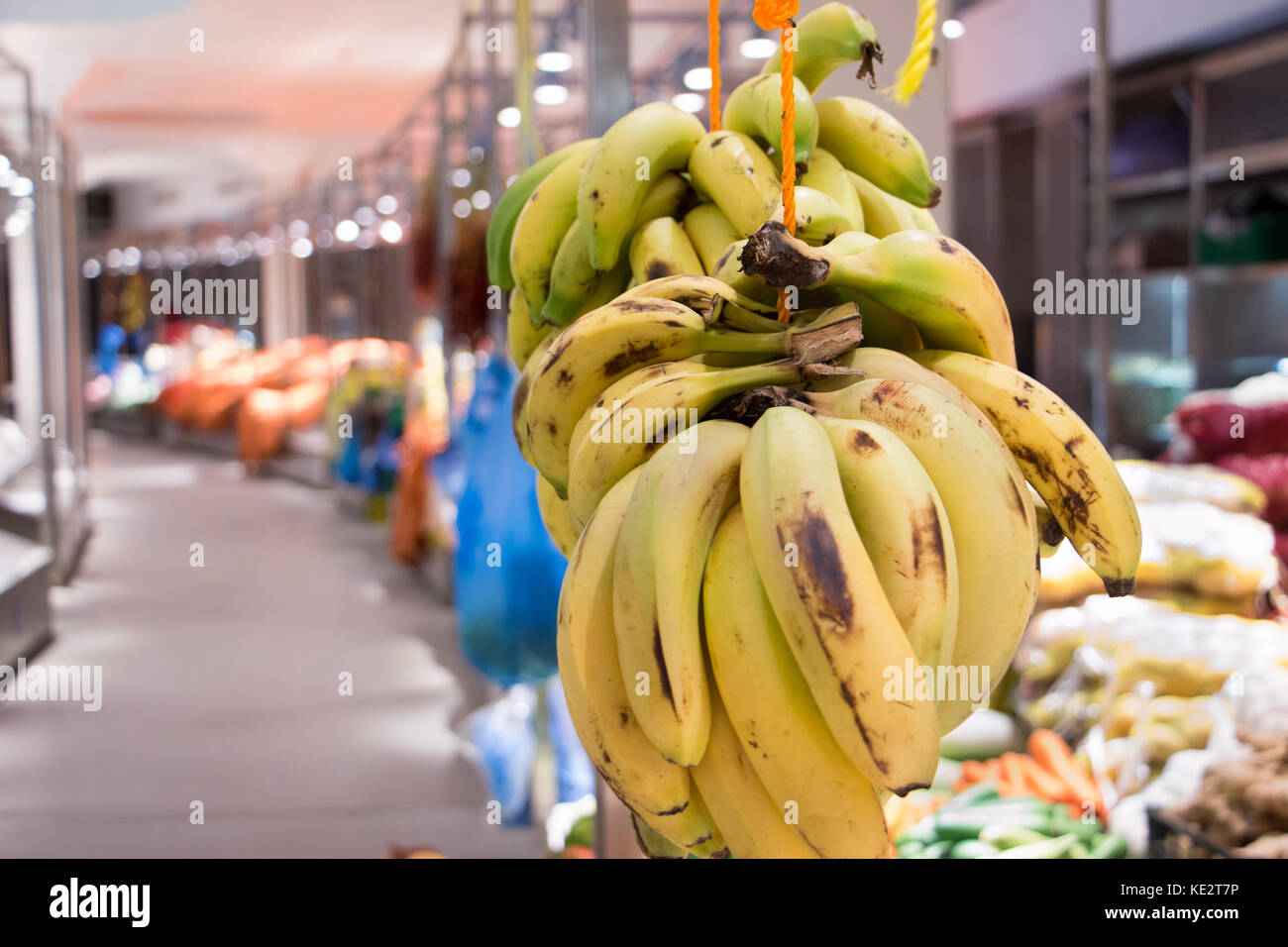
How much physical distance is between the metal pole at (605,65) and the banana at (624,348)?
908 millimetres

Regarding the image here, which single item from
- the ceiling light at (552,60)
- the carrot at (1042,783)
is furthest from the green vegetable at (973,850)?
the ceiling light at (552,60)

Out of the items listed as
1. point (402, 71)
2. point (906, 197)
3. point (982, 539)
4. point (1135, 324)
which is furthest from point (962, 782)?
point (402, 71)

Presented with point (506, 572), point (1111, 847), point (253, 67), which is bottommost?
point (1111, 847)

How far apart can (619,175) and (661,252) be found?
6cm

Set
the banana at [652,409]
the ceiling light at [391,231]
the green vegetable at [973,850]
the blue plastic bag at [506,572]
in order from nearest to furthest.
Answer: the banana at [652,409] → the green vegetable at [973,850] → the blue plastic bag at [506,572] → the ceiling light at [391,231]

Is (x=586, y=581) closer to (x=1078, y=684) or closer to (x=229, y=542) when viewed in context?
(x=1078, y=684)

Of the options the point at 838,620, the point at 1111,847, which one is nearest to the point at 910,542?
the point at 838,620

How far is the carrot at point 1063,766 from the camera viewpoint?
2.12m

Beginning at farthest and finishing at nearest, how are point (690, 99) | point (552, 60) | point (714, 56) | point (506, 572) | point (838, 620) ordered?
point (690, 99) → point (552, 60) → point (506, 572) → point (714, 56) → point (838, 620)

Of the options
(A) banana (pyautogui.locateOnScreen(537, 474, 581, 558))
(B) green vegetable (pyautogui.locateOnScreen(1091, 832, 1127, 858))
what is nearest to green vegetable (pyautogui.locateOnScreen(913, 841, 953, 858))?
(B) green vegetable (pyautogui.locateOnScreen(1091, 832, 1127, 858))

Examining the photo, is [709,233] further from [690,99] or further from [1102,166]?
[690,99]

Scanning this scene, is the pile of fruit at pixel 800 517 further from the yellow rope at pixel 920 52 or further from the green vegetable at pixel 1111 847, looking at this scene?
the green vegetable at pixel 1111 847

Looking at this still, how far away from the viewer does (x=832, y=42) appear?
0.87 meters

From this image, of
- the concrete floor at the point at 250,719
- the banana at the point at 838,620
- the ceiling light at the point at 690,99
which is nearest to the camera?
the banana at the point at 838,620
